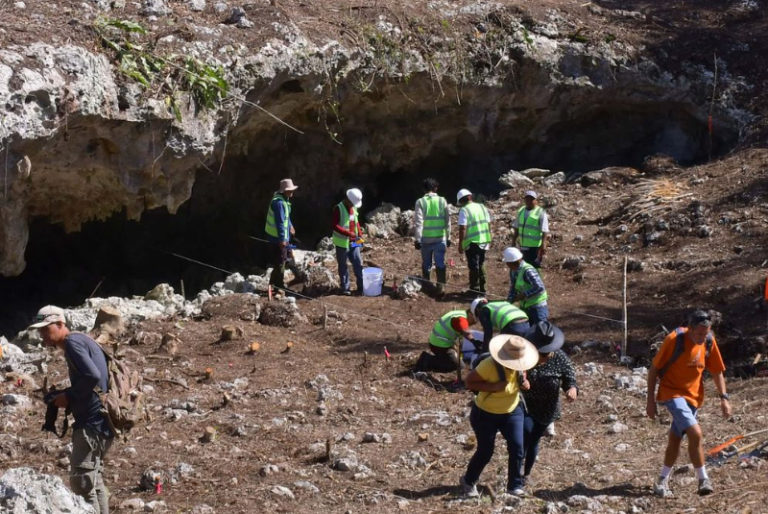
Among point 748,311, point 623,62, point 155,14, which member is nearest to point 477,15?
point 623,62

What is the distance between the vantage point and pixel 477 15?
15742 mm

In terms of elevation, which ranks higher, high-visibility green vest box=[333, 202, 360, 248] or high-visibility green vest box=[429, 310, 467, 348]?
high-visibility green vest box=[333, 202, 360, 248]

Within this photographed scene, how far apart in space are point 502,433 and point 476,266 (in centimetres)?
557

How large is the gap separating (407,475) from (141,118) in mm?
5837

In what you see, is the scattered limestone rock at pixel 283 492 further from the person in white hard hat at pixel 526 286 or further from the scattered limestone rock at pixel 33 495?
the person in white hard hat at pixel 526 286

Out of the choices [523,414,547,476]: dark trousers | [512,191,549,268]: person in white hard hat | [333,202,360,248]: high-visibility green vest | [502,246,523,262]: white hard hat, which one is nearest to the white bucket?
[333,202,360,248]: high-visibility green vest

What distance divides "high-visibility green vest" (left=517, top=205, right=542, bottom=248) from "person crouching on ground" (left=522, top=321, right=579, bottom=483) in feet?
15.7

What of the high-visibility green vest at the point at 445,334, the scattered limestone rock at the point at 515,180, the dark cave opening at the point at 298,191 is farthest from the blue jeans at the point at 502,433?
the scattered limestone rock at the point at 515,180

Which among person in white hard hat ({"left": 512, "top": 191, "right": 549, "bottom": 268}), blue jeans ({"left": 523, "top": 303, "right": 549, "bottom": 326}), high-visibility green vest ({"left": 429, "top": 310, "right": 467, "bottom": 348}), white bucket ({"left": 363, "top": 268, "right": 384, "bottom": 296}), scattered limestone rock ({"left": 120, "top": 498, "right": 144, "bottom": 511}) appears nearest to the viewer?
scattered limestone rock ({"left": 120, "top": 498, "right": 144, "bottom": 511})

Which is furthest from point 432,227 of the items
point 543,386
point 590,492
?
point 590,492

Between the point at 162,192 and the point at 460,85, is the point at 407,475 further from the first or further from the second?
the point at 460,85

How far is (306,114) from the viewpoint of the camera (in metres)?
14.7

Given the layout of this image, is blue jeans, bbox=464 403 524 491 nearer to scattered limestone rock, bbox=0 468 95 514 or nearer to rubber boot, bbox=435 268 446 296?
scattered limestone rock, bbox=0 468 95 514

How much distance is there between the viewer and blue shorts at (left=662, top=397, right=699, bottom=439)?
267 inches
